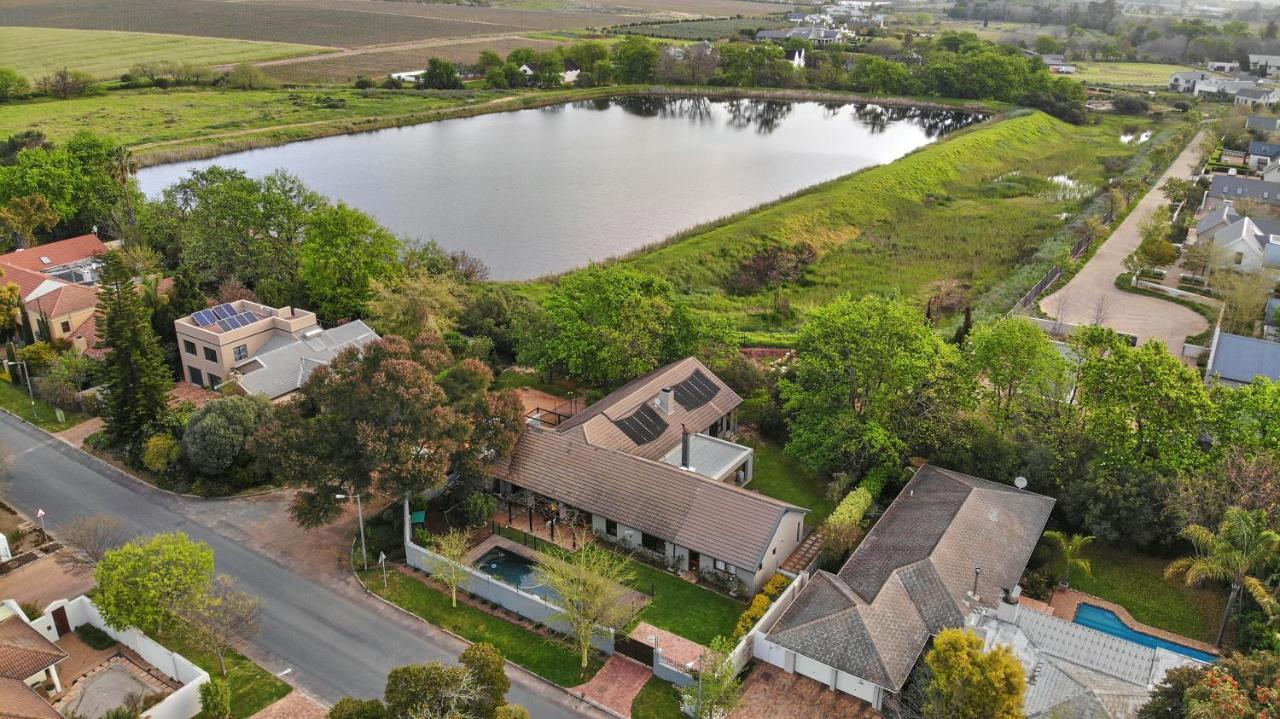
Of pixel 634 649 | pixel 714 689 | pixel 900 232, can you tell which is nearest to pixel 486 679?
pixel 714 689

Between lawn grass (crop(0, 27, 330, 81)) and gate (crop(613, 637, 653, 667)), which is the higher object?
lawn grass (crop(0, 27, 330, 81))

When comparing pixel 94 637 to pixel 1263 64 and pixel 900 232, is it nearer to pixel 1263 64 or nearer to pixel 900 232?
pixel 900 232

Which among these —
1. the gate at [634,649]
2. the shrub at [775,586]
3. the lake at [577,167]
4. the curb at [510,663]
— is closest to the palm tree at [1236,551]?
the shrub at [775,586]

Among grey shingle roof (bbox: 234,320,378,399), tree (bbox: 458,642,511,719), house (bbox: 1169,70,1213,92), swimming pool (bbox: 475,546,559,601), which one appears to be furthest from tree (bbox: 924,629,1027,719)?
house (bbox: 1169,70,1213,92)

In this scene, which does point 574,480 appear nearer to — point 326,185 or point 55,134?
point 326,185

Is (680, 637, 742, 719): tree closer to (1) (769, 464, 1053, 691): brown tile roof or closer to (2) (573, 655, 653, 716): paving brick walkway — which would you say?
(2) (573, 655, 653, 716): paving brick walkway

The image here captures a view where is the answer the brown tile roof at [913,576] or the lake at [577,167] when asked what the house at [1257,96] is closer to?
the lake at [577,167]

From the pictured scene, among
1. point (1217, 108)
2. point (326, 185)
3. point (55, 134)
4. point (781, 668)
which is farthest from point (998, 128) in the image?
point (55, 134)
